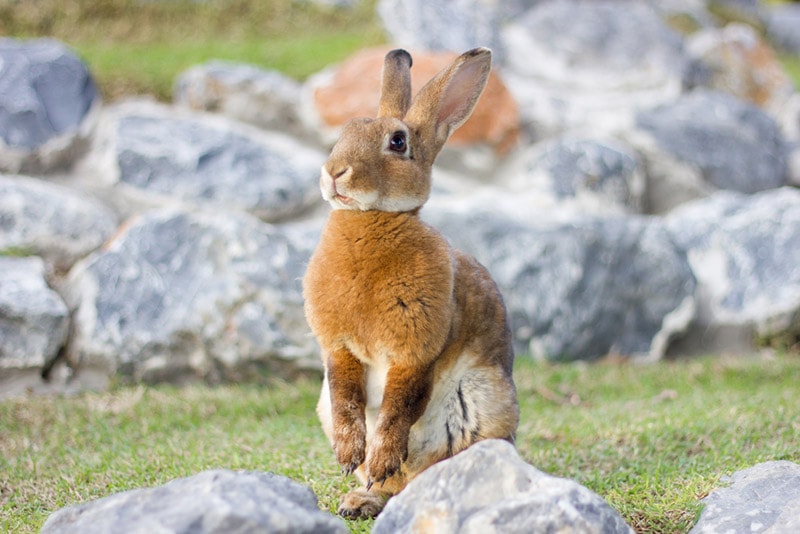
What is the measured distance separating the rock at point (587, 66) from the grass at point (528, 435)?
3.67m

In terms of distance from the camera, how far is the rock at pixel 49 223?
260 inches

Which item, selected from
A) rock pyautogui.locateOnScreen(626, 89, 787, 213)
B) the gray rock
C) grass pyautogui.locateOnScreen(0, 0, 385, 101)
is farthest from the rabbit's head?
the gray rock

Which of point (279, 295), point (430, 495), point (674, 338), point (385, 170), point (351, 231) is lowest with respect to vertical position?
point (674, 338)

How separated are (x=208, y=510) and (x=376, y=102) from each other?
613 cm

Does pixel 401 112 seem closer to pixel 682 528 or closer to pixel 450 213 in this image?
pixel 682 528

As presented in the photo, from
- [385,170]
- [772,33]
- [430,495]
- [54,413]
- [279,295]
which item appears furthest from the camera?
[772,33]

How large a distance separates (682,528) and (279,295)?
3.54m

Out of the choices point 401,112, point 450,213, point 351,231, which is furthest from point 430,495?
point 450,213

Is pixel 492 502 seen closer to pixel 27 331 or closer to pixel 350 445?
pixel 350 445

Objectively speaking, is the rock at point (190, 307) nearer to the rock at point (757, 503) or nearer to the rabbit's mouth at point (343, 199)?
the rabbit's mouth at point (343, 199)

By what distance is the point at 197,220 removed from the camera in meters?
6.71

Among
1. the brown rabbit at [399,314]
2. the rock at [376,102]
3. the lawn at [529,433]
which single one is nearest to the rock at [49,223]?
the lawn at [529,433]

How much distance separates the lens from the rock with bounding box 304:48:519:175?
847cm

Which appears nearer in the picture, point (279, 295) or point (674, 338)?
point (279, 295)
